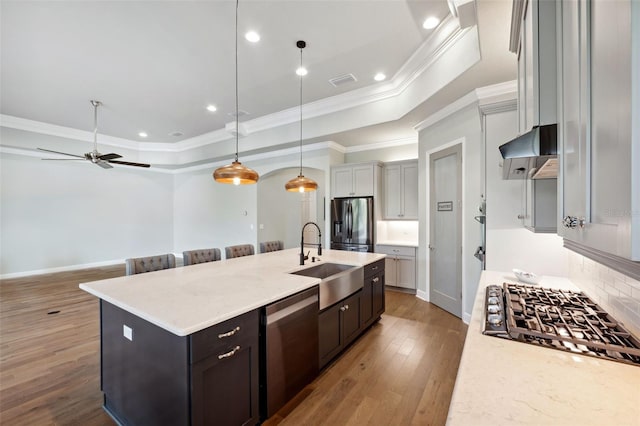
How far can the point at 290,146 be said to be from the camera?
561 cm

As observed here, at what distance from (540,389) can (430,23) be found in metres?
3.15

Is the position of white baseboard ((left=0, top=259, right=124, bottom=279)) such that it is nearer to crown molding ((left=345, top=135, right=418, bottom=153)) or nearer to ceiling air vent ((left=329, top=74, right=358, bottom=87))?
crown molding ((left=345, top=135, right=418, bottom=153))

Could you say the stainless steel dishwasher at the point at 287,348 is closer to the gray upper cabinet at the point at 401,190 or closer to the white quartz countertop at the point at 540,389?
the white quartz countertop at the point at 540,389

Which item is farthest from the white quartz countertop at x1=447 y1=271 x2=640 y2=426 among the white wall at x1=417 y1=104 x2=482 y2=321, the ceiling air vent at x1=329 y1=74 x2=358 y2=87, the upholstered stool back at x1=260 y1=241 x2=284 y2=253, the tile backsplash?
the ceiling air vent at x1=329 y1=74 x2=358 y2=87

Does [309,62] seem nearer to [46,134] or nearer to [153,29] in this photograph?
[153,29]

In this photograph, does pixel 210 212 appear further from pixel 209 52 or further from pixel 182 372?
pixel 182 372

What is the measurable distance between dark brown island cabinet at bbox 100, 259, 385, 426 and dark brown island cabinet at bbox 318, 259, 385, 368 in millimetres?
94

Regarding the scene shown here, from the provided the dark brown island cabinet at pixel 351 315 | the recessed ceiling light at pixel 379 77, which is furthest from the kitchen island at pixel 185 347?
the recessed ceiling light at pixel 379 77

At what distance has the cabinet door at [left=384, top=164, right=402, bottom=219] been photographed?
4871 millimetres

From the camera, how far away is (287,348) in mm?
1856

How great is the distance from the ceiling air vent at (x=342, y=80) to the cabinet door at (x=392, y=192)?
5.83 feet

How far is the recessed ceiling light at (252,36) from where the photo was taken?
2.82 metres

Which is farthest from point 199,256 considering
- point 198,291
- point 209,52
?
point 209,52

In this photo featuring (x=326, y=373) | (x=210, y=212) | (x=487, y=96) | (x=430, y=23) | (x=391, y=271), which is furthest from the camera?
(x=210, y=212)
